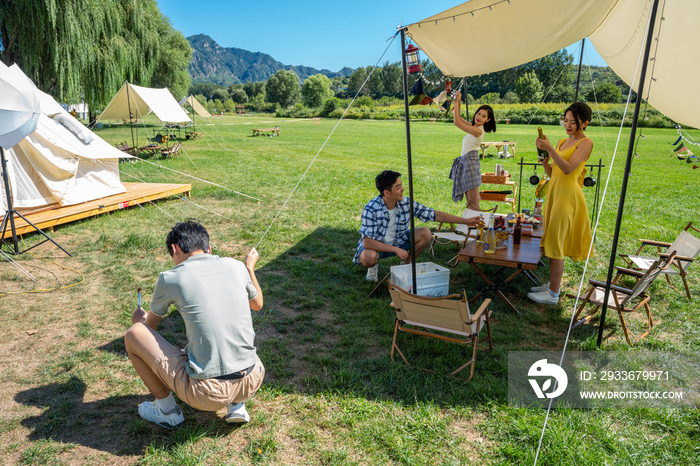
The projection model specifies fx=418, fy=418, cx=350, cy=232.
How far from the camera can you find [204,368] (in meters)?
2.47

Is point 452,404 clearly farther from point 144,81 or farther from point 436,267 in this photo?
point 144,81

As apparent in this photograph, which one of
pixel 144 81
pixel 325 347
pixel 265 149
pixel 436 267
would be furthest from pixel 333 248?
pixel 144 81

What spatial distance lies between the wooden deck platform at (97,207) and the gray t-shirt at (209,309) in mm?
5586

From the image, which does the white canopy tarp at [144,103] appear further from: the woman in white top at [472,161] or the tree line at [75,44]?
the woman in white top at [472,161]

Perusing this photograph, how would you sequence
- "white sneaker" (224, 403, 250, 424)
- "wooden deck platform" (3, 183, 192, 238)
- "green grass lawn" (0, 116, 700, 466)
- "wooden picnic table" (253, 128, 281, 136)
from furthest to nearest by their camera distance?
"wooden picnic table" (253, 128, 281, 136)
"wooden deck platform" (3, 183, 192, 238)
"white sneaker" (224, 403, 250, 424)
"green grass lawn" (0, 116, 700, 466)

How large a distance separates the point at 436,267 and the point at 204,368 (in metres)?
2.81

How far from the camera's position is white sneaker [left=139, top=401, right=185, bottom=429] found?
274 cm

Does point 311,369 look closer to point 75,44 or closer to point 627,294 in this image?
point 627,294

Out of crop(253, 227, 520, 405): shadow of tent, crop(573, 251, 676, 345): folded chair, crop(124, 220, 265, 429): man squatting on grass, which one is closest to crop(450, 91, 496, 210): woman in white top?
crop(253, 227, 520, 405): shadow of tent

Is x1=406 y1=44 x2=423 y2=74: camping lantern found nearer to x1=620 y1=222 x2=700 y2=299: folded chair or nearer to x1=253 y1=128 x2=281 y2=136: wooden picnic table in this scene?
x1=620 y1=222 x2=700 y2=299: folded chair

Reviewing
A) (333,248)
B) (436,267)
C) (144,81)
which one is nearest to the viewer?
(436,267)

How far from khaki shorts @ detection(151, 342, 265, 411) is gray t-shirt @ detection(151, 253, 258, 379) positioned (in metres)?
0.06

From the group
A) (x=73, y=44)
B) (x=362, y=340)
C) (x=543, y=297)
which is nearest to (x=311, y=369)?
(x=362, y=340)

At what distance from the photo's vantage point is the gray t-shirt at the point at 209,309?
243 cm
